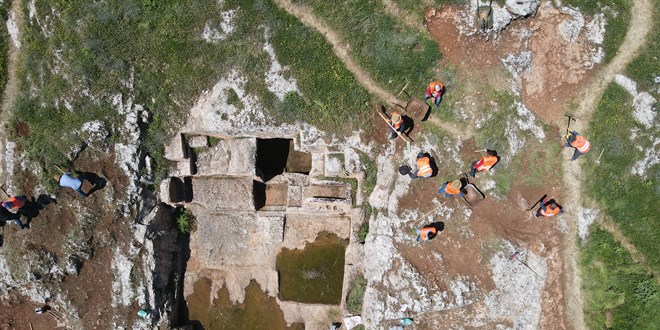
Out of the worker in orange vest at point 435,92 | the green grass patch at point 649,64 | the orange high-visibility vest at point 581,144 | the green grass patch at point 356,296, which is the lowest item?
the green grass patch at point 356,296

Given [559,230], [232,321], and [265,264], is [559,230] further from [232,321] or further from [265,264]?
[232,321]

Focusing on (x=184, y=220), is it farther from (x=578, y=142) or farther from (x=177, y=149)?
(x=578, y=142)

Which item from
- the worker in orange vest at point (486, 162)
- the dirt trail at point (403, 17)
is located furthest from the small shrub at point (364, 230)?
the dirt trail at point (403, 17)

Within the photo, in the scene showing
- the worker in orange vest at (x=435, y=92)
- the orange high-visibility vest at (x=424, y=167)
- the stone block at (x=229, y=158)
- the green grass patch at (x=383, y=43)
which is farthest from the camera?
the stone block at (x=229, y=158)

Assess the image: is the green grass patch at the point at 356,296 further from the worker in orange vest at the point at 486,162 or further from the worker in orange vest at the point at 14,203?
the worker in orange vest at the point at 14,203

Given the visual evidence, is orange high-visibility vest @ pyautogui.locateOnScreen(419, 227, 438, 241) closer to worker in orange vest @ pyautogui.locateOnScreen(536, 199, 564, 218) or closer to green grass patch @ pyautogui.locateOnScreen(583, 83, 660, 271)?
worker in orange vest @ pyautogui.locateOnScreen(536, 199, 564, 218)

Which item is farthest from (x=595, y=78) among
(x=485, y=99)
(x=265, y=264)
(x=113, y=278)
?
(x=113, y=278)
